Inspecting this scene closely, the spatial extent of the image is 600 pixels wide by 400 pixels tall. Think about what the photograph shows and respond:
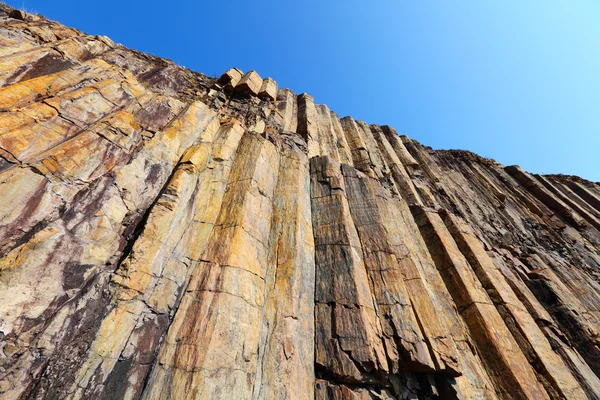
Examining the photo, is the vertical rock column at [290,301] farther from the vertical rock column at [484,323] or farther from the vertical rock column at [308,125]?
the vertical rock column at [484,323]

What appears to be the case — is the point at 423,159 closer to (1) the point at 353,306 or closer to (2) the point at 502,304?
(2) the point at 502,304

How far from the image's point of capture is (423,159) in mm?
20641

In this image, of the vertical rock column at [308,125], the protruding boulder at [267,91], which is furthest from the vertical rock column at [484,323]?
the protruding boulder at [267,91]

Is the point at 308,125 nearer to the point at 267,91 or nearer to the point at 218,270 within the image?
the point at 267,91

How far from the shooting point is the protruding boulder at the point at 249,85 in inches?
587

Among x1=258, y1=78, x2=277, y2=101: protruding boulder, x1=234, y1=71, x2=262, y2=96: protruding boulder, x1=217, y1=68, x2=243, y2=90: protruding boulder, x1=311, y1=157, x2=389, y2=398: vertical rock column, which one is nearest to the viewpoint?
x1=311, y1=157, x2=389, y2=398: vertical rock column

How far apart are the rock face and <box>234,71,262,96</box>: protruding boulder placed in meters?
2.03

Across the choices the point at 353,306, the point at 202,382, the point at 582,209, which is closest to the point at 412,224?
the point at 353,306

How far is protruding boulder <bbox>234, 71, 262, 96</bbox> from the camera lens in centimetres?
1491

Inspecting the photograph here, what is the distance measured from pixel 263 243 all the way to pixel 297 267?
125cm

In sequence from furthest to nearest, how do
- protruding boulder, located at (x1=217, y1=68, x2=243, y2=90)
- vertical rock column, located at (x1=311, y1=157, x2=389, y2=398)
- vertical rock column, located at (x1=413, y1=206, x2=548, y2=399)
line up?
protruding boulder, located at (x1=217, y1=68, x2=243, y2=90), vertical rock column, located at (x1=413, y1=206, x2=548, y2=399), vertical rock column, located at (x1=311, y1=157, x2=389, y2=398)

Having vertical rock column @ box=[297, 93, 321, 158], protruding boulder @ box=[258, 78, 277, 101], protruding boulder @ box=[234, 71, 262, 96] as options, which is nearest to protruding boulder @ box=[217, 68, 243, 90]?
protruding boulder @ box=[234, 71, 262, 96]

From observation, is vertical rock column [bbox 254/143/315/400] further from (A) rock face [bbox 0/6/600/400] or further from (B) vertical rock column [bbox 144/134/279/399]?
(B) vertical rock column [bbox 144/134/279/399]

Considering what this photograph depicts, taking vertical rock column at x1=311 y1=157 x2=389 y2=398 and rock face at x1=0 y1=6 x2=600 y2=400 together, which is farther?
vertical rock column at x1=311 y1=157 x2=389 y2=398
